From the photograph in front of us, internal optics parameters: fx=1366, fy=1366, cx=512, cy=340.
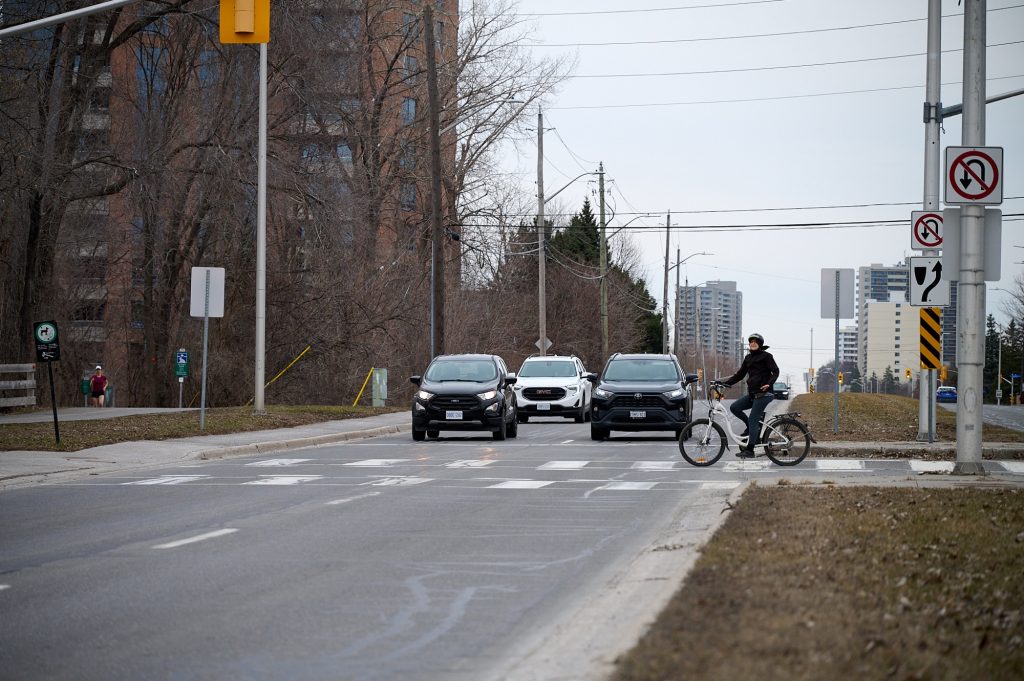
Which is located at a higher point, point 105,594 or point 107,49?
point 107,49

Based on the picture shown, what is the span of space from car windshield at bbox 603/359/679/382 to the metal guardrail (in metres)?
15.6

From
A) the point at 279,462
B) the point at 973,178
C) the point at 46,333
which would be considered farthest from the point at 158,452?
the point at 973,178

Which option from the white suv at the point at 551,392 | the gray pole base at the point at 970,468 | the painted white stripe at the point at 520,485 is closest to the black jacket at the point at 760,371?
the gray pole base at the point at 970,468

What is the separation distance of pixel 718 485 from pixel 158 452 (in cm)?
997

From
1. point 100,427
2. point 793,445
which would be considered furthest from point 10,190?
point 793,445

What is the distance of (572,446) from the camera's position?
2686 cm

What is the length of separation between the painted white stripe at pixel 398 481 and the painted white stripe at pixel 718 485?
372cm

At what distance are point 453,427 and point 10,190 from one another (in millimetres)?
13949

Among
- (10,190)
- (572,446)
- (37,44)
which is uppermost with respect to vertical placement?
(37,44)

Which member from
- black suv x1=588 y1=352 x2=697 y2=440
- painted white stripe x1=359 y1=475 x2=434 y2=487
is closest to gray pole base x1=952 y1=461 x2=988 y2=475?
painted white stripe x1=359 y1=475 x2=434 y2=487

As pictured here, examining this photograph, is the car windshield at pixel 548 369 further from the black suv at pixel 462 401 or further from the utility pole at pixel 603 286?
the utility pole at pixel 603 286

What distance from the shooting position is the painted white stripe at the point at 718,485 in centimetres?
1731

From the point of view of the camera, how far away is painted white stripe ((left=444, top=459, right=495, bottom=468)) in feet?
70.2

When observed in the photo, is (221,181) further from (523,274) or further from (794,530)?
Result: (523,274)
